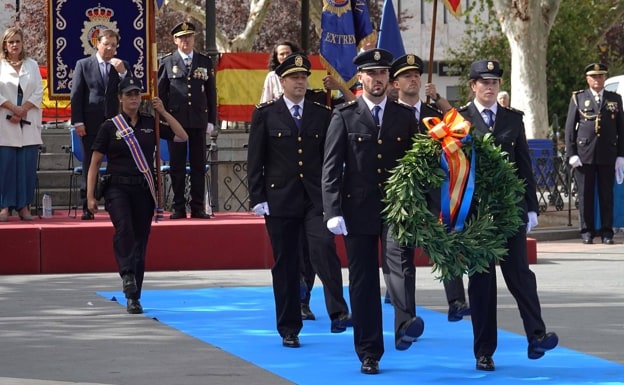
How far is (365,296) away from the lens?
10.0 m

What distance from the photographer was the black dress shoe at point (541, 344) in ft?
32.7

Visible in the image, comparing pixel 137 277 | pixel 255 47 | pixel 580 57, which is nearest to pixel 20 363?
pixel 137 277

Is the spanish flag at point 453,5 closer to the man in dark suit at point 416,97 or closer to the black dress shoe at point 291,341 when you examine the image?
the man in dark suit at point 416,97

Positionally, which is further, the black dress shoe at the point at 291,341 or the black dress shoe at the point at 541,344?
the black dress shoe at the point at 291,341

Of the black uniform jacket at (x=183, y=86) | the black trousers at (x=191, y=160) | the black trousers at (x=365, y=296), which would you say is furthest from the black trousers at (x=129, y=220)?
the black trousers at (x=191, y=160)

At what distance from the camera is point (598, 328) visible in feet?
39.9

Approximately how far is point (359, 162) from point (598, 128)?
420 inches

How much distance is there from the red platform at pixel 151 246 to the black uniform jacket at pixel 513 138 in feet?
22.9

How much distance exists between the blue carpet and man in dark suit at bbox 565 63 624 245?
23.7 ft

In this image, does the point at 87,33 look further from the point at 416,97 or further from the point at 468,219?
the point at 468,219

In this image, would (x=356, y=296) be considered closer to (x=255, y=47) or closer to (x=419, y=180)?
(x=419, y=180)

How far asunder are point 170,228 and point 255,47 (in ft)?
114

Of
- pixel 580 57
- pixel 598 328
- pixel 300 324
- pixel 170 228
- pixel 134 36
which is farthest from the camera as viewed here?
pixel 580 57

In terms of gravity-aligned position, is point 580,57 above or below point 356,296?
above
